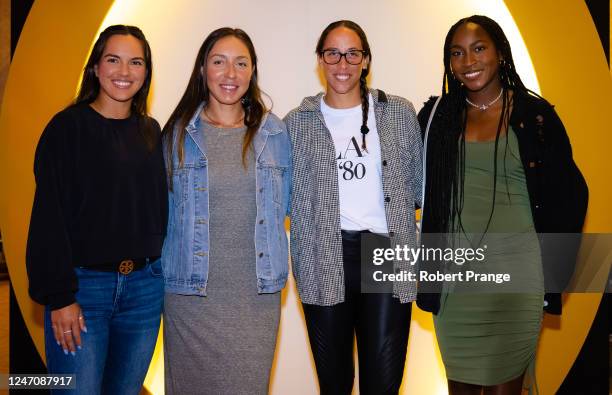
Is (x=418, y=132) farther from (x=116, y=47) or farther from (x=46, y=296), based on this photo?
(x=46, y=296)

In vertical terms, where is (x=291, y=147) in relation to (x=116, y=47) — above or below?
below

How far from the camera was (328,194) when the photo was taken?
2.47m

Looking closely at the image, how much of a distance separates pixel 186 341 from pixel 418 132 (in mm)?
1585

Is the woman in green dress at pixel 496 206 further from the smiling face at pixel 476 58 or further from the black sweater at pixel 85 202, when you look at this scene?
the black sweater at pixel 85 202

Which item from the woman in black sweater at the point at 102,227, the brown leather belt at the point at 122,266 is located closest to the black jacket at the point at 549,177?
the woman in black sweater at the point at 102,227

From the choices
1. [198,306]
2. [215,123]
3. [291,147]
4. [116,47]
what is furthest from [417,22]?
[198,306]

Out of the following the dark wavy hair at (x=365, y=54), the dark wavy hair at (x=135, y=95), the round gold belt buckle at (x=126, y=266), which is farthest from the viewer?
the dark wavy hair at (x=365, y=54)

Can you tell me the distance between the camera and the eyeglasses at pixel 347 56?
101 inches

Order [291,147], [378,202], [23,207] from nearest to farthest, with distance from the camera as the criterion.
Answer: [378,202] < [291,147] < [23,207]

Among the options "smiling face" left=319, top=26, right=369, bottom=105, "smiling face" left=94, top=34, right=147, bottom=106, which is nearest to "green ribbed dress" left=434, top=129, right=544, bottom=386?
"smiling face" left=319, top=26, right=369, bottom=105

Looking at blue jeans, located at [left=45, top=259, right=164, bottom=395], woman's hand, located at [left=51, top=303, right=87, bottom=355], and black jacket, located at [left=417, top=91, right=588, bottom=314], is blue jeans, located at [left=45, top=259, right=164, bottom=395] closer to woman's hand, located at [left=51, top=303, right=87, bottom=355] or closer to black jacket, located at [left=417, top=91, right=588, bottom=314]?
woman's hand, located at [left=51, top=303, right=87, bottom=355]

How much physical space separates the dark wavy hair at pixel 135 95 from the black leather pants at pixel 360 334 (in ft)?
3.53

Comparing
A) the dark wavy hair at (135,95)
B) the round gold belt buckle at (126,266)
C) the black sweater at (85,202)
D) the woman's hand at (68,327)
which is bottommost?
the woman's hand at (68,327)

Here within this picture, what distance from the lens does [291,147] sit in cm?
266
